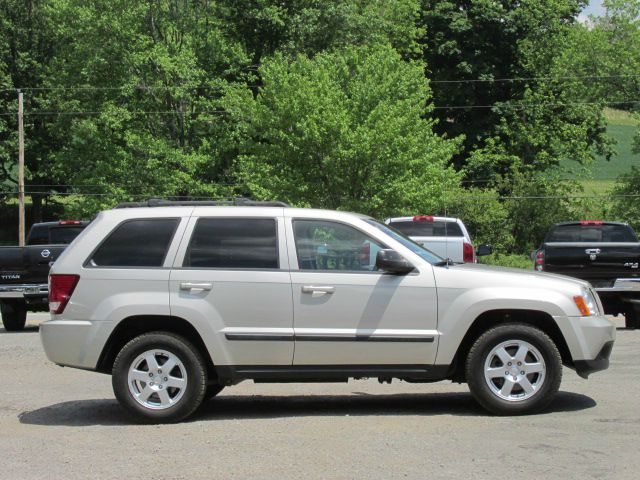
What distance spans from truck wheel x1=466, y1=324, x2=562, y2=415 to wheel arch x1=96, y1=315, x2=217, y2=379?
2259 millimetres

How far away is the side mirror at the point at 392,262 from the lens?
7.95 meters

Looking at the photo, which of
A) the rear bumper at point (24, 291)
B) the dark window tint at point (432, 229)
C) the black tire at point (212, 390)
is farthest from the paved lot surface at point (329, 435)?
the dark window tint at point (432, 229)

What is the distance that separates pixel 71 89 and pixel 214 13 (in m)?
8.64

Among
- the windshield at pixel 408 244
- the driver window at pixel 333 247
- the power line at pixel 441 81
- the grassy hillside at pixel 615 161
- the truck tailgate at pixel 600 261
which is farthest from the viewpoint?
the grassy hillside at pixel 615 161

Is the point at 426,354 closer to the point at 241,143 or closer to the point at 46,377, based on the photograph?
the point at 46,377

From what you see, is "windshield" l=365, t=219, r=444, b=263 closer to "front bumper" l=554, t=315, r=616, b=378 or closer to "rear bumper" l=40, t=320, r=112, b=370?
"front bumper" l=554, t=315, r=616, b=378

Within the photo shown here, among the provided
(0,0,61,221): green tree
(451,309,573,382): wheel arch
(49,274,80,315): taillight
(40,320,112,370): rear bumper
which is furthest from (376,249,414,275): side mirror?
(0,0,61,221): green tree

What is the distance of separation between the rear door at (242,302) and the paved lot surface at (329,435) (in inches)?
24.6

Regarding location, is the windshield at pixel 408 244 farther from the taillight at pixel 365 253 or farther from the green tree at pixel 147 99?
the green tree at pixel 147 99

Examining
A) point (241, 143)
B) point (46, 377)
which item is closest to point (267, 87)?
point (241, 143)

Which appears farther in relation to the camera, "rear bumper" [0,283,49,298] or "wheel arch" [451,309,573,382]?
"rear bumper" [0,283,49,298]

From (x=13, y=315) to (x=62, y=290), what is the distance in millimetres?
10617

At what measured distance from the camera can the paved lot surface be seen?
6.36m

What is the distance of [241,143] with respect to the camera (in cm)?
4519
